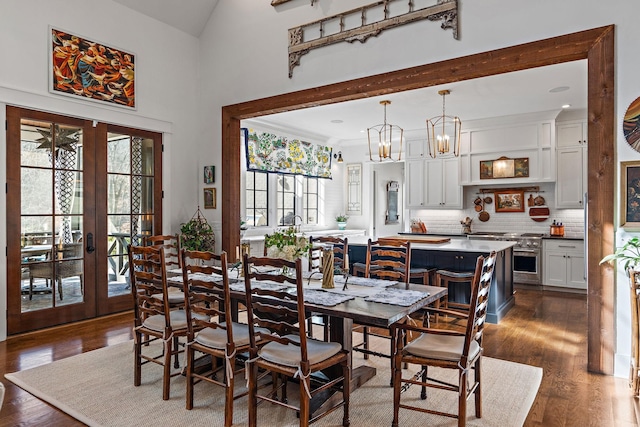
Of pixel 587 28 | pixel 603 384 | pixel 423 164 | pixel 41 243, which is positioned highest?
pixel 587 28

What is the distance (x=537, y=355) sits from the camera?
3730 millimetres

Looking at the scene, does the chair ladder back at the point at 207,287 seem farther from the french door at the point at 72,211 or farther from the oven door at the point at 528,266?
the oven door at the point at 528,266

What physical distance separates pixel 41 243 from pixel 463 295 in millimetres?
4731

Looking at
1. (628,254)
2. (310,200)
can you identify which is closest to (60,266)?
(310,200)

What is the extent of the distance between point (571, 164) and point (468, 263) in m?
3.27

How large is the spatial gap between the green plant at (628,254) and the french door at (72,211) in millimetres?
4970

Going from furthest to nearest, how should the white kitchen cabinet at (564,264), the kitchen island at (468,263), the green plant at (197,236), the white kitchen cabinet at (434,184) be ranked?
the white kitchen cabinet at (434,184) < the white kitchen cabinet at (564,264) < the green plant at (197,236) < the kitchen island at (468,263)

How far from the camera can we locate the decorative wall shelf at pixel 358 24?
395cm

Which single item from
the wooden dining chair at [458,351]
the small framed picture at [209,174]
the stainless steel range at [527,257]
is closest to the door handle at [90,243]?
the small framed picture at [209,174]

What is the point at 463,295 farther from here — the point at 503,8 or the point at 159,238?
the point at 159,238

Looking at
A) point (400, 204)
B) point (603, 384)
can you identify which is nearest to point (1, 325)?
point (603, 384)

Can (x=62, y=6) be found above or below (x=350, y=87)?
above

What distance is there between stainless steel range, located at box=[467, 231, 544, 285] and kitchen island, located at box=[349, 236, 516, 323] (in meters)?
1.55

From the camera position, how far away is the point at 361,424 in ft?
8.28
